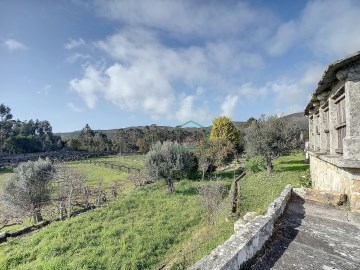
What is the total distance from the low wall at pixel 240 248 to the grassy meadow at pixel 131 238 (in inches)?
210

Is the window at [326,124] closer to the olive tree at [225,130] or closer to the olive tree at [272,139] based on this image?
the olive tree at [272,139]

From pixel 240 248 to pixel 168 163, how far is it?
760 inches

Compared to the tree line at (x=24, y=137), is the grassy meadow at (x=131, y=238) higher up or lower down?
lower down

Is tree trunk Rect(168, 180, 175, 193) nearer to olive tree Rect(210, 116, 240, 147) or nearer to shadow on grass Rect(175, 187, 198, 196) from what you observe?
shadow on grass Rect(175, 187, 198, 196)

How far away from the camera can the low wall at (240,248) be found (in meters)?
2.72

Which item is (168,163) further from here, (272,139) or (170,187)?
(272,139)

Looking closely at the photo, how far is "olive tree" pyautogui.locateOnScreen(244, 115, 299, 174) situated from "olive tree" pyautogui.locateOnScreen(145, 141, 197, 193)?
19.7 ft

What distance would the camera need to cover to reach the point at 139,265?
377 inches

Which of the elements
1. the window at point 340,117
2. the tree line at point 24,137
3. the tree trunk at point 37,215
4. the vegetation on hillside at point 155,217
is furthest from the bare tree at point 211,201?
the tree line at point 24,137

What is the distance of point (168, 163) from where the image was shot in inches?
870

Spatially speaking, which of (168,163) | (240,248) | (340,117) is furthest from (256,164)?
(240,248)

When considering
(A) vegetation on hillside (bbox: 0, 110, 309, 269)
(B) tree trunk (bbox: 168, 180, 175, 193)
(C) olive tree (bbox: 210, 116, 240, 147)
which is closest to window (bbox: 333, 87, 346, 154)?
(A) vegetation on hillside (bbox: 0, 110, 309, 269)

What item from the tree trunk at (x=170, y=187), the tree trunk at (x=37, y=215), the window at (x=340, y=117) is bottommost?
the tree trunk at (x=37, y=215)

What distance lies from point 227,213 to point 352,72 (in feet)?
31.1
